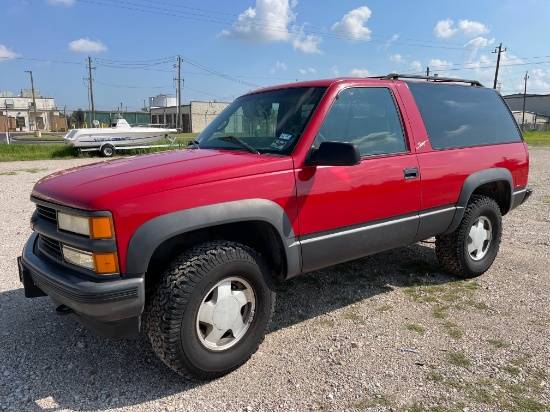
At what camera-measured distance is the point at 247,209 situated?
106 inches

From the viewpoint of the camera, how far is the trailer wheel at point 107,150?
18.6m

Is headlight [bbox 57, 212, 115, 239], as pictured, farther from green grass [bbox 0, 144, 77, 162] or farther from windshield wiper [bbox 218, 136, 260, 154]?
green grass [bbox 0, 144, 77, 162]

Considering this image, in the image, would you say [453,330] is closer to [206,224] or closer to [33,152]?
[206,224]

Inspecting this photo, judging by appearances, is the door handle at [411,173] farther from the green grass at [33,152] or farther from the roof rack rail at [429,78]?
the green grass at [33,152]

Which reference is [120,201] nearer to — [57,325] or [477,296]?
[57,325]

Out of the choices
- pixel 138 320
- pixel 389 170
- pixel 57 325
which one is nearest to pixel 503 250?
pixel 389 170

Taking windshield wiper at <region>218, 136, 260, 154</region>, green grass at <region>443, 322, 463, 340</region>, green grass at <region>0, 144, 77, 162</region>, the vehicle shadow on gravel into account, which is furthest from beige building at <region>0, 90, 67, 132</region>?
green grass at <region>443, 322, 463, 340</region>

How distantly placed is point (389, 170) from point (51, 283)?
8.22ft

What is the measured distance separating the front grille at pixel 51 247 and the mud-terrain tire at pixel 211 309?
70cm

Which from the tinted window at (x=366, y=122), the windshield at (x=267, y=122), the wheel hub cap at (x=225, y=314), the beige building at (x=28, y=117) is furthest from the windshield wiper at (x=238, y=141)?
the beige building at (x=28, y=117)

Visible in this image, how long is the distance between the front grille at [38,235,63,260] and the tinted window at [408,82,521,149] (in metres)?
3.08

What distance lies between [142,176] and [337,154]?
1239 millimetres

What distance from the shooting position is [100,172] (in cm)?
283

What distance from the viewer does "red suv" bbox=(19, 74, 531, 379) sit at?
7.86ft
